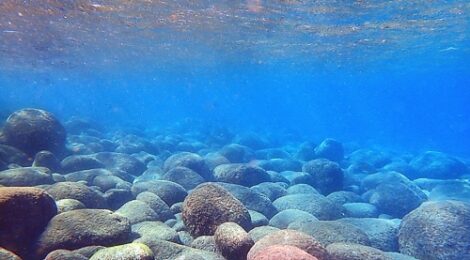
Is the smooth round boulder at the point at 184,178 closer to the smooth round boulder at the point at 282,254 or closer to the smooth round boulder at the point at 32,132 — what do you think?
the smooth round boulder at the point at 32,132

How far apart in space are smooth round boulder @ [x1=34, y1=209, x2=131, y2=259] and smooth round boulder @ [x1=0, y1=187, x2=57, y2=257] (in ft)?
0.64

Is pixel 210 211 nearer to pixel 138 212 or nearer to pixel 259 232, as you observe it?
pixel 259 232

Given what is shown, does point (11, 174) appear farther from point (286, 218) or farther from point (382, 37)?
point (382, 37)

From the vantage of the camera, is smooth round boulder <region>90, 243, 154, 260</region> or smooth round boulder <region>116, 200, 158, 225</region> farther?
smooth round boulder <region>116, 200, 158, 225</region>

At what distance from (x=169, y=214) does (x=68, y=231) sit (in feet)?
9.93

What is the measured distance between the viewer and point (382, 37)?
25.6m

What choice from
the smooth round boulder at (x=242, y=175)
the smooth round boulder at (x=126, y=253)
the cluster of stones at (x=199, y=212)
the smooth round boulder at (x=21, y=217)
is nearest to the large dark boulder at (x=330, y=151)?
the cluster of stones at (x=199, y=212)

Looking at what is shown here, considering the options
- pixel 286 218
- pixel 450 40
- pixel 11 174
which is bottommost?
pixel 286 218

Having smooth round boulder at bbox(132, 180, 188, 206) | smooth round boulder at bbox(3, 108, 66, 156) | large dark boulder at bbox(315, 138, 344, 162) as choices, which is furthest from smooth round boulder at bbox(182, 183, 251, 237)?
large dark boulder at bbox(315, 138, 344, 162)

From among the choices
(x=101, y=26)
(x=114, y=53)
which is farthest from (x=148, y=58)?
(x=101, y=26)

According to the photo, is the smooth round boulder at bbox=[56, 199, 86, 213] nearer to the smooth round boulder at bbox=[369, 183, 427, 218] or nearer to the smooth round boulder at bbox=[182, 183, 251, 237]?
the smooth round boulder at bbox=[182, 183, 251, 237]

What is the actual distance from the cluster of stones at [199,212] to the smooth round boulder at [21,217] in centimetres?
2

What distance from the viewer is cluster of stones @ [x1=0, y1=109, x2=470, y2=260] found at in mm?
5867

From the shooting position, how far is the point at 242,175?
41.5 ft
